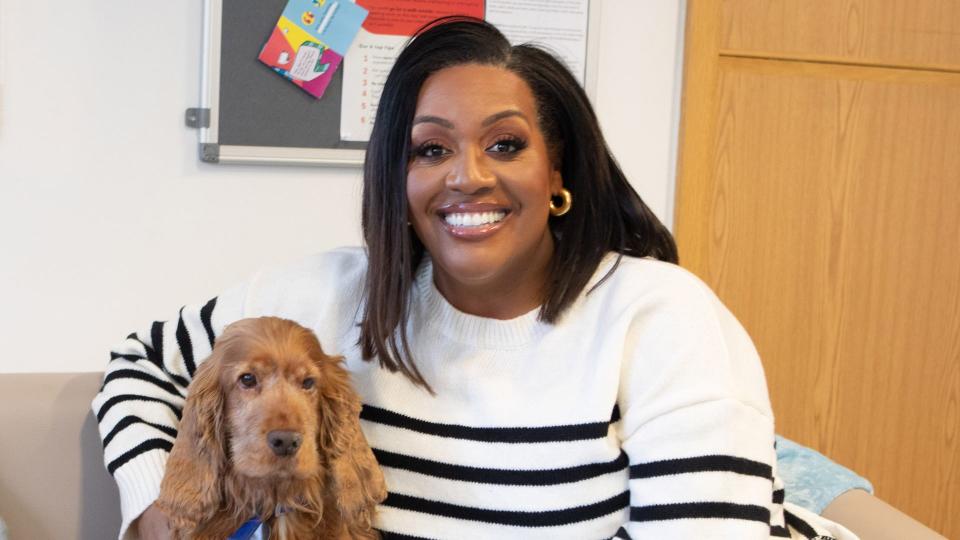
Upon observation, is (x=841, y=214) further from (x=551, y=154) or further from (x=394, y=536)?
(x=394, y=536)

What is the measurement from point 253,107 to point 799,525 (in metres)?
1.69

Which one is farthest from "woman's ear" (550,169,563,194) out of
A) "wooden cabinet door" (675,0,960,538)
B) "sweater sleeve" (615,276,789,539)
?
"wooden cabinet door" (675,0,960,538)

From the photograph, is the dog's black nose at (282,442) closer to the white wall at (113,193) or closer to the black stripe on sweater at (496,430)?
the black stripe on sweater at (496,430)

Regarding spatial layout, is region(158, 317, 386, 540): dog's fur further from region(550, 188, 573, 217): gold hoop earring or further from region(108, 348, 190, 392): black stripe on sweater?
region(550, 188, 573, 217): gold hoop earring

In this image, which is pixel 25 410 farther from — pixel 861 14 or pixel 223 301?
pixel 861 14

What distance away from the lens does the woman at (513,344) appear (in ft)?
4.57

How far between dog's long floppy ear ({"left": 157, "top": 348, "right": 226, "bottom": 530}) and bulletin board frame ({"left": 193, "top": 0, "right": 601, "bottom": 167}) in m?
1.40

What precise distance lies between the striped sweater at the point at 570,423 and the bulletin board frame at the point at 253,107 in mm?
1125

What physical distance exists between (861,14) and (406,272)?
6.63ft

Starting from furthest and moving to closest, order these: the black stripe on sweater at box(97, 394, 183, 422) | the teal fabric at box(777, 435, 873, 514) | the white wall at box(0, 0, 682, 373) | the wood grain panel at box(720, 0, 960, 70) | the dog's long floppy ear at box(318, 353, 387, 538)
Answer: the wood grain panel at box(720, 0, 960, 70), the white wall at box(0, 0, 682, 373), the teal fabric at box(777, 435, 873, 514), the black stripe on sweater at box(97, 394, 183, 422), the dog's long floppy ear at box(318, 353, 387, 538)

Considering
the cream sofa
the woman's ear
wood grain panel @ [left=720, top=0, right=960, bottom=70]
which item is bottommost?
the cream sofa

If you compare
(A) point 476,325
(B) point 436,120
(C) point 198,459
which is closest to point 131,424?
(C) point 198,459

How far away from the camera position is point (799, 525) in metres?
1.62

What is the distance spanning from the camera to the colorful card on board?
8.60ft
